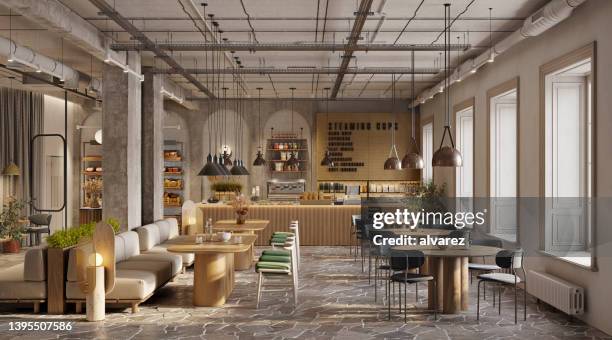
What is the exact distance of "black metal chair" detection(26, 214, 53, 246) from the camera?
45.0ft

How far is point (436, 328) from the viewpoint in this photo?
22.0 ft

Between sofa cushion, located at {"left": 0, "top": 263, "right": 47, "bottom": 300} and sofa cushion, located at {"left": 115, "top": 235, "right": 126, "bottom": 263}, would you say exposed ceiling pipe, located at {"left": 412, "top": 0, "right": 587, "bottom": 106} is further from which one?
sofa cushion, located at {"left": 0, "top": 263, "right": 47, "bottom": 300}

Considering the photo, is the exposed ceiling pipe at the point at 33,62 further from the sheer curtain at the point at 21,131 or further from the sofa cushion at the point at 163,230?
the sheer curtain at the point at 21,131

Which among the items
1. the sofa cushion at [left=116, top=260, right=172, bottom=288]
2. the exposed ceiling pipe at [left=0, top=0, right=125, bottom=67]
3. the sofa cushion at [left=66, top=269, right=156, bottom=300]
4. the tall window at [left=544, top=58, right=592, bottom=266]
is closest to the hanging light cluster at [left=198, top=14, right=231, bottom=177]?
the sofa cushion at [left=116, top=260, right=172, bottom=288]

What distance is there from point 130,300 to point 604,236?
5.25m

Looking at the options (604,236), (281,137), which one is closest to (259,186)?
(281,137)

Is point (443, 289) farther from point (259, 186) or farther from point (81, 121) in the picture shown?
point (81, 121)

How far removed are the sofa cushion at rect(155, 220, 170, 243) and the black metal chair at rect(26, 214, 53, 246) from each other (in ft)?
13.5

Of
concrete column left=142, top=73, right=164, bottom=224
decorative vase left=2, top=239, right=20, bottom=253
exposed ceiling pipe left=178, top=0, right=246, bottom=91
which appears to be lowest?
decorative vase left=2, top=239, right=20, bottom=253

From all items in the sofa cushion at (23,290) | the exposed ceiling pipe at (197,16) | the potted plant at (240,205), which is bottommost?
the sofa cushion at (23,290)

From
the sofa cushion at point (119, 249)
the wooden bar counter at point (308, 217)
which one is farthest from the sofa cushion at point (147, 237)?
the wooden bar counter at point (308, 217)

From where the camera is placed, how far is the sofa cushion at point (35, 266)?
7.25 meters

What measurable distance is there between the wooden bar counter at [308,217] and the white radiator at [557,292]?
6148mm

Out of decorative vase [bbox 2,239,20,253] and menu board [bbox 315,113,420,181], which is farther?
menu board [bbox 315,113,420,181]
